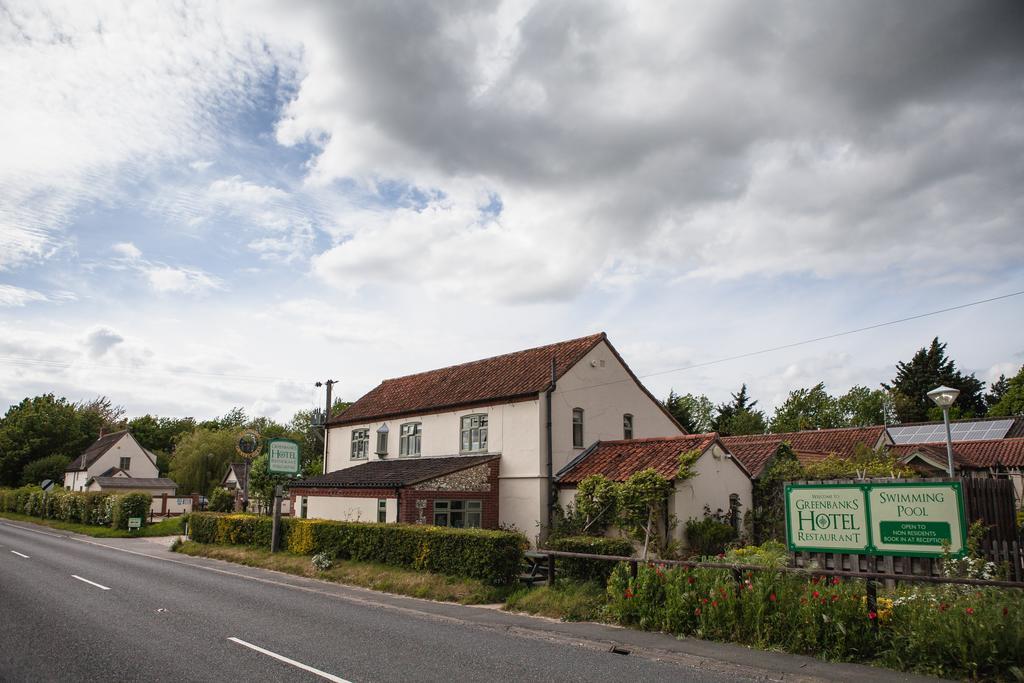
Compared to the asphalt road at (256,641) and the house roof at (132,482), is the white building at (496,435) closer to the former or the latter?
the asphalt road at (256,641)

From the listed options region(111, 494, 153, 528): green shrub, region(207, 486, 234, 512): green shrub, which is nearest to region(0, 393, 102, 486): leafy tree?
region(207, 486, 234, 512): green shrub

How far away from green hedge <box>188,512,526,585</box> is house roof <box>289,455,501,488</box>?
2.98m

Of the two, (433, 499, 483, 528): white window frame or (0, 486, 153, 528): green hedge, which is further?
(0, 486, 153, 528): green hedge

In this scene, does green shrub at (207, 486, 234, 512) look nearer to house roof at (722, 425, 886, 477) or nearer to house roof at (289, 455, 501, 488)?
house roof at (289, 455, 501, 488)

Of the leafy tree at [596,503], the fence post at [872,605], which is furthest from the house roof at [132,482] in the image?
the fence post at [872,605]

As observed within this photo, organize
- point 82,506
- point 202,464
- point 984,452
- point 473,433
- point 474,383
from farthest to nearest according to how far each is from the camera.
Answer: point 202,464, point 82,506, point 984,452, point 474,383, point 473,433

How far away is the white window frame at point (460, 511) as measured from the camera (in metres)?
23.7

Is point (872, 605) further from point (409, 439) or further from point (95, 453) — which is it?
point (95, 453)

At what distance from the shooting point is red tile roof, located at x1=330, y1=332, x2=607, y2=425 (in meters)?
26.2

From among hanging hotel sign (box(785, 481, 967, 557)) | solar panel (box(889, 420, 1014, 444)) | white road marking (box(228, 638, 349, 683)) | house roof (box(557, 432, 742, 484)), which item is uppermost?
solar panel (box(889, 420, 1014, 444))

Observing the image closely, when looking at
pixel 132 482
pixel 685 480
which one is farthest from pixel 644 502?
pixel 132 482

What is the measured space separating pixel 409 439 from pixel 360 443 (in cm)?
455

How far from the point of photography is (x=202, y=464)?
2616 inches

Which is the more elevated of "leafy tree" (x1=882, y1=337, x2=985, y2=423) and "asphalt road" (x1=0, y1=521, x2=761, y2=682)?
"leafy tree" (x1=882, y1=337, x2=985, y2=423)
